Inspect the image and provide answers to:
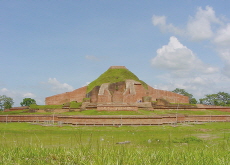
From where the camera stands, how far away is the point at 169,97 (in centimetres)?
2833

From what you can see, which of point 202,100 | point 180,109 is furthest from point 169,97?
point 202,100

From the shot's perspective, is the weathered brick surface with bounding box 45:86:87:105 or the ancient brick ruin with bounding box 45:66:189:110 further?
the weathered brick surface with bounding box 45:86:87:105

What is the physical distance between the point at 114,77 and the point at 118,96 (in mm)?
4473

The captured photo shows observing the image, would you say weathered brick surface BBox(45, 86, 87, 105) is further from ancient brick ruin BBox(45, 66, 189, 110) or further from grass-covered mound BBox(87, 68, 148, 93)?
grass-covered mound BBox(87, 68, 148, 93)

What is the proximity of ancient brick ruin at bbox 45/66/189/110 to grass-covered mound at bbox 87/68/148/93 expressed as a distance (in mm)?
1294

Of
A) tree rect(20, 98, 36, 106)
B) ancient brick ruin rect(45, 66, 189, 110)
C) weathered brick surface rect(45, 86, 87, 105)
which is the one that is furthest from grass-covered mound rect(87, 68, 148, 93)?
tree rect(20, 98, 36, 106)

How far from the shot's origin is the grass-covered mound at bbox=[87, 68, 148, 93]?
→ 94.5 ft

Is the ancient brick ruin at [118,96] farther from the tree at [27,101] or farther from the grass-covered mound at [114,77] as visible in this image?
the tree at [27,101]

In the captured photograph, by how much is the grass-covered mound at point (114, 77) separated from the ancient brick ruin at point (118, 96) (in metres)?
1.29

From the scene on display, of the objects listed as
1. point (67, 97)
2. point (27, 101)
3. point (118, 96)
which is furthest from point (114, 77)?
point (27, 101)

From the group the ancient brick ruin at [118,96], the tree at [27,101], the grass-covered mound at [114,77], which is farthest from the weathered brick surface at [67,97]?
the tree at [27,101]

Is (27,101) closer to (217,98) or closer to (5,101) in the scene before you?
(5,101)

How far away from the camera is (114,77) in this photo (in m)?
29.6

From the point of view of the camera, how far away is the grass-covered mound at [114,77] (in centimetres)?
2880
